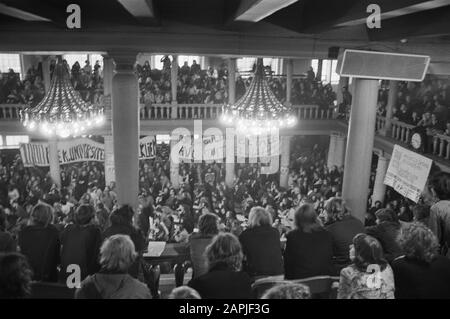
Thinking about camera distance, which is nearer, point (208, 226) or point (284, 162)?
point (208, 226)

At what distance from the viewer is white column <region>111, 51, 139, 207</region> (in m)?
6.88

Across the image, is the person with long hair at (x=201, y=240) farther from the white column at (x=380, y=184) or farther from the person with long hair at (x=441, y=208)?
the white column at (x=380, y=184)

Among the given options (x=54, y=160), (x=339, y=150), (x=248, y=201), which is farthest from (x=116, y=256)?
(x=339, y=150)

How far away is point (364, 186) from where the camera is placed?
7.64 meters

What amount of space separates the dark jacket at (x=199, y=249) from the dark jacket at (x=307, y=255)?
0.86 meters

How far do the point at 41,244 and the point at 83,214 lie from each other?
504mm

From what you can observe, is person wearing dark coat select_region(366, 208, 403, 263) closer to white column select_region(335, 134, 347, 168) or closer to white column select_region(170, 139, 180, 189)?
white column select_region(170, 139, 180, 189)

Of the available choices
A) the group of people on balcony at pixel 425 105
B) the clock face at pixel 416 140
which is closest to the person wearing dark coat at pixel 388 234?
the group of people on balcony at pixel 425 105

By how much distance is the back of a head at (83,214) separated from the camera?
15.6 feet

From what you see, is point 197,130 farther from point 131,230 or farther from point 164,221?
point 131,230

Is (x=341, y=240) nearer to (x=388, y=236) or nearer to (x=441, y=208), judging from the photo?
(x=388, y=236)

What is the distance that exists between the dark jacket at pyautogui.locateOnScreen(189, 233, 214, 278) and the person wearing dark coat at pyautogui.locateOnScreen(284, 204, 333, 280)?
0.85 metres

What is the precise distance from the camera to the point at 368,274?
12.7 ft
